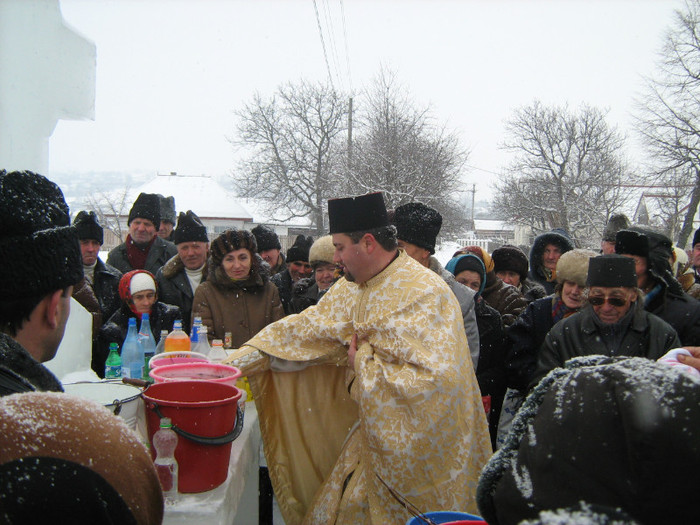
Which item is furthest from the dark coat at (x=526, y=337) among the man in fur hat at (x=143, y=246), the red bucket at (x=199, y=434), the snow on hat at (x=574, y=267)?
the man in fur hat at (x=143, y=246)

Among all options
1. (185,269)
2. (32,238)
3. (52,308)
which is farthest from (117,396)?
(185,269)

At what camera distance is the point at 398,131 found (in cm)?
2339

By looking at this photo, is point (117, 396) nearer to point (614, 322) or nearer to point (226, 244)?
point (226, 244)

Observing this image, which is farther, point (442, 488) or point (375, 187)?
point (375, 187)

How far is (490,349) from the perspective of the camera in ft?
12.9

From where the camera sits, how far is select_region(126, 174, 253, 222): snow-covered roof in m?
40.8

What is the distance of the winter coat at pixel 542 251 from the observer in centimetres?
555

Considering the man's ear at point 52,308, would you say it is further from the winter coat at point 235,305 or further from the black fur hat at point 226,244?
the black fur hat at point 226,244

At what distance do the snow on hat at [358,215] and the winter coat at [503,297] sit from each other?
6.46 feet

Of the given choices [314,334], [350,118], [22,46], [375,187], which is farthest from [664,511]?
[350,118]

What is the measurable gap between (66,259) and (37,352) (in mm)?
245

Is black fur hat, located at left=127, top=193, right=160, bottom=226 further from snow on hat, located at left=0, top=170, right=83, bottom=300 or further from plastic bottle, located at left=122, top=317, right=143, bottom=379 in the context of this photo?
snow on hat, located at left=0, top=170, right=83, bottom=300

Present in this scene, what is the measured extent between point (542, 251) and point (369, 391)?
12.6 ft

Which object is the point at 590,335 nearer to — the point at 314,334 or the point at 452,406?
the point at 452,406
